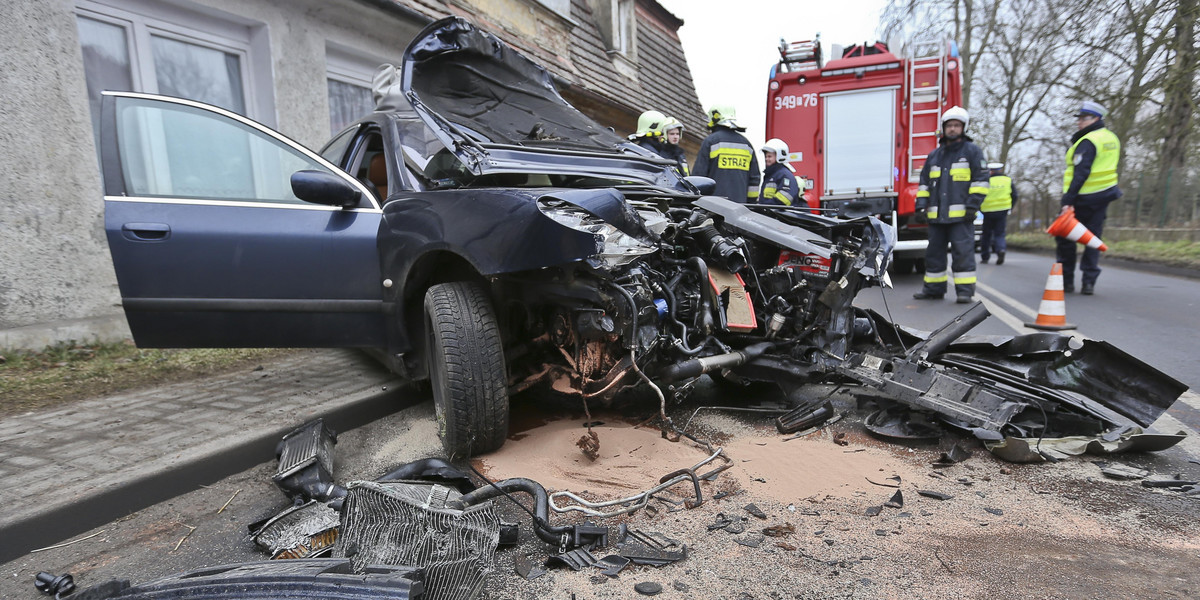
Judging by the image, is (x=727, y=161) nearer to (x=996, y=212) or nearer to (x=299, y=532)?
(x=299, y=532)

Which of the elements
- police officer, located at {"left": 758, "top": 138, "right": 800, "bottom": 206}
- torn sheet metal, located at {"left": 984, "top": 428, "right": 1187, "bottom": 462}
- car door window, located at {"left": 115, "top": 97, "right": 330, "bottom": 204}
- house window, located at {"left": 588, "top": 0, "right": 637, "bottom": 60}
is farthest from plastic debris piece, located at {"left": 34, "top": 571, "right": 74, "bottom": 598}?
house window, located at {"left": 588, "top": 0, "right": 637, "bottom": 60}

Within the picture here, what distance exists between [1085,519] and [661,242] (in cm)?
180

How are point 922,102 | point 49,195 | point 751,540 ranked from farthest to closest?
point 922,102
point 49,195
point 751,540

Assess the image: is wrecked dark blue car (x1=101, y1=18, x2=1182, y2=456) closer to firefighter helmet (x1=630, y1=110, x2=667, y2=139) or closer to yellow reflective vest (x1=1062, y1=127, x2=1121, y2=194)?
firefighter helmet (x1=630, y1=110, x2=667, y2=139)

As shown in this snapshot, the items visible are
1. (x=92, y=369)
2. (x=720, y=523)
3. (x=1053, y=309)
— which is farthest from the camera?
(x=1053, y=309)

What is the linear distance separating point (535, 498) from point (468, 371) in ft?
2.07

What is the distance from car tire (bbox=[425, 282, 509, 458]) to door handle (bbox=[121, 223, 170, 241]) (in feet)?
4.72

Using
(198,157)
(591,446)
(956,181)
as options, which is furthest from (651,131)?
(591,446)

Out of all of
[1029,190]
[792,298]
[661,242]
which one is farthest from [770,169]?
[1029,190]

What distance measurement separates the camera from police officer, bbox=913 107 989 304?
6.56m

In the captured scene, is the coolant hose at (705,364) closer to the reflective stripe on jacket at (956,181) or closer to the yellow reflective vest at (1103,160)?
the reflective stripe on jacket at (956,181)

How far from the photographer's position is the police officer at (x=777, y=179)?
26.2 feet

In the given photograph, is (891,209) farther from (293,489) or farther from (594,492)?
(293,489)

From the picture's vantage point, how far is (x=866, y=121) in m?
9.12
